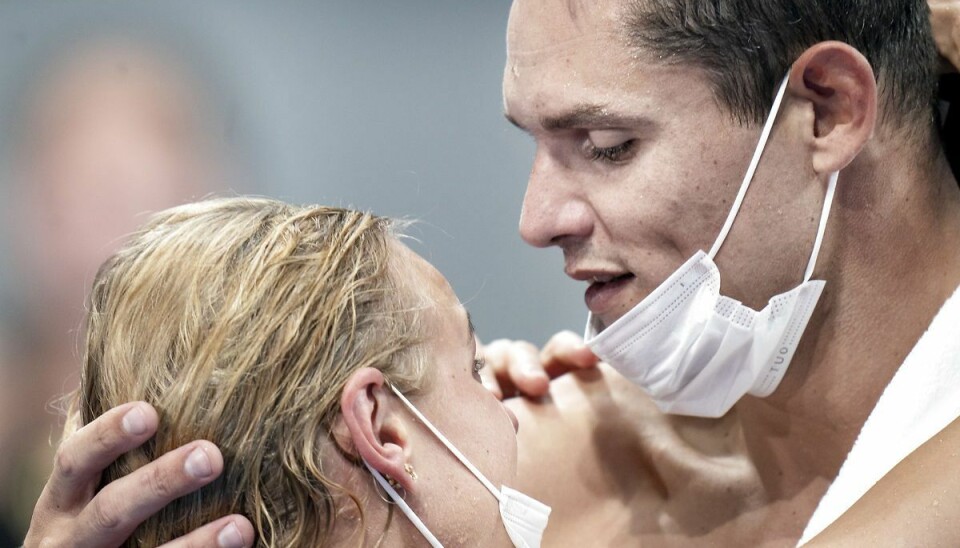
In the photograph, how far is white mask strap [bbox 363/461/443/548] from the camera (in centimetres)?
123

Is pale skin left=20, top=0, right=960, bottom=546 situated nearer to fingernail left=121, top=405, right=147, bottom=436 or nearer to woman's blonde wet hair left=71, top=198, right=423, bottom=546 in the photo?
woman's blonde wet hair left=71, top=198, right=423, bottom=546

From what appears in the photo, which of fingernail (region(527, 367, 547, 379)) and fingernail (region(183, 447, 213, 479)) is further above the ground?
fingernail (region(183, 447, 213, 479))

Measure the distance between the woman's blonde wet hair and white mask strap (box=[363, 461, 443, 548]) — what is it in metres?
0.04

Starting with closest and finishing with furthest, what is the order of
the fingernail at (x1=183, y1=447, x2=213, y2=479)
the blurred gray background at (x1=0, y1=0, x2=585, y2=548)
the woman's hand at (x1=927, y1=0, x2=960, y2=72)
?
1. the fingernail at (x1=183, y1=447, x2=213, y2=479)
2. the woman's hand at (x1=927, y1=0, x2=960, y2=72)
3. the blurred gray background at (x1=0, y1=0, x2=585, y2=548)

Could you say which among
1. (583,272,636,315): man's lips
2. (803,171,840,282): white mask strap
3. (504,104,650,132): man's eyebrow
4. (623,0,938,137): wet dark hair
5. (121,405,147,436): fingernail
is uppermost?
(623,0,938,137): wet dark hair

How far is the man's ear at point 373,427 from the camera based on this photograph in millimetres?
1202

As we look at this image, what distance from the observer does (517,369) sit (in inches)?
76.4

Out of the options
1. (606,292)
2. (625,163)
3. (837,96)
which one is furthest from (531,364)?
(837,96)

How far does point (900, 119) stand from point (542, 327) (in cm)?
169

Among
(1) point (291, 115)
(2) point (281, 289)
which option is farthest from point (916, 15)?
(1) point (291, 115)

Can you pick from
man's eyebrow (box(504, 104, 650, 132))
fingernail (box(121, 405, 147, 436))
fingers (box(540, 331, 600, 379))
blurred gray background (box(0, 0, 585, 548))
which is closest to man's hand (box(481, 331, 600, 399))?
fingers (box(540, 331, 600, 379))

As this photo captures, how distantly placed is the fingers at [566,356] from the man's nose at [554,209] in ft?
1.53

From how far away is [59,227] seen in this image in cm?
264

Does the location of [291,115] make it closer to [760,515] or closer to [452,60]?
[452,60]
